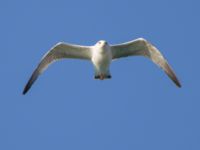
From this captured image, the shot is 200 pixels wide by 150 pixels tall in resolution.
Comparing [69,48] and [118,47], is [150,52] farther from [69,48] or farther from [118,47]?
[69,48]

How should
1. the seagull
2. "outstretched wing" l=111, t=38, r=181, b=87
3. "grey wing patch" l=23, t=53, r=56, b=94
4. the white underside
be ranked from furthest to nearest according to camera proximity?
"grey wing patch" l=23, t=53, r=56, b=94
"outstretched wing" l=111, t=38, r=181, b=87
the seagull
the white underside

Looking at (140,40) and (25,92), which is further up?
(140,40)

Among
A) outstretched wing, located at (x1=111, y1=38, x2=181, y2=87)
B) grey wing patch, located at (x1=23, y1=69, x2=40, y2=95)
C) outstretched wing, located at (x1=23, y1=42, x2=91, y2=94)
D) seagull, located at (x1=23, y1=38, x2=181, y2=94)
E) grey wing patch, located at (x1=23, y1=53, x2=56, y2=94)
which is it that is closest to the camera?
seagull, located at (x1=23, y1=38, x2=181, y2=94)

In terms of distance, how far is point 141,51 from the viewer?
22297 millimetres

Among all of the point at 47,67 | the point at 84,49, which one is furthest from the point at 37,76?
the point at 84,49

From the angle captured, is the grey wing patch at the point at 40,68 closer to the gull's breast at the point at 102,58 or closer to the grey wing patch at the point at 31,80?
the grey wing patch at the point at 31,80

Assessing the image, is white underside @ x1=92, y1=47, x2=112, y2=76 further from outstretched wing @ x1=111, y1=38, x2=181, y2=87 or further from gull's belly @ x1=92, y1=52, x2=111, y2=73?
outstretched wing @ x1=111, y1=38, x2=181, y2=87

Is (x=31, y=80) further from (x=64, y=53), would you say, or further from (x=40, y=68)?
(x=64, y=53)

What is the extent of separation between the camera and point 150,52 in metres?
22.2

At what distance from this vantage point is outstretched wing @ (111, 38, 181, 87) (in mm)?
22016

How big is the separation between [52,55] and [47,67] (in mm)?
518

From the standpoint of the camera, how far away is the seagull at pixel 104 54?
21578mm

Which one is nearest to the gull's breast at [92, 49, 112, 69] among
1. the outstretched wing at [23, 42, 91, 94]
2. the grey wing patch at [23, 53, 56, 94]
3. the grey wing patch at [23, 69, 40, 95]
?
Result: the outstretched wing at [23, 42, 91, 94]

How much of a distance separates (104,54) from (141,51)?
151 centimetres
